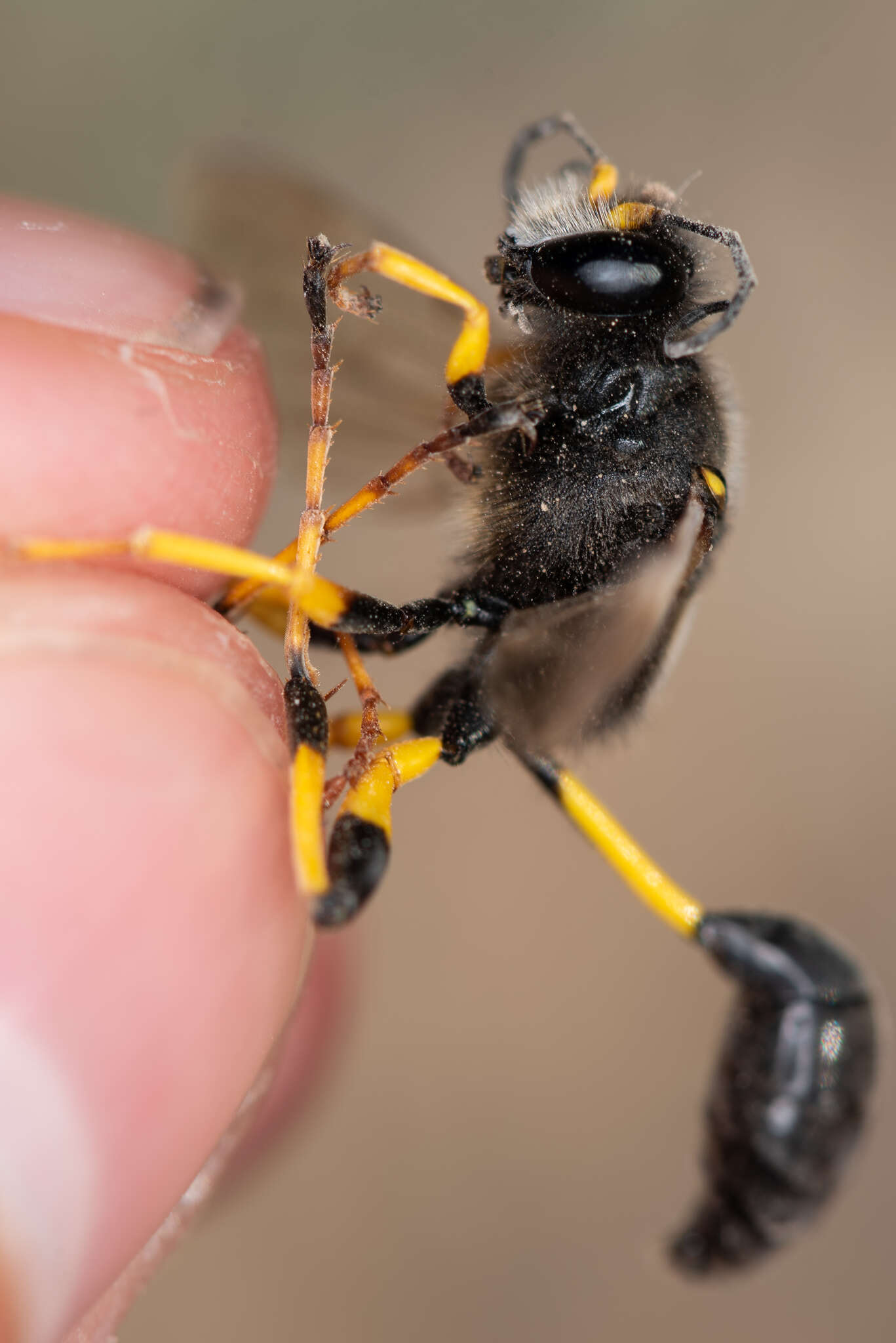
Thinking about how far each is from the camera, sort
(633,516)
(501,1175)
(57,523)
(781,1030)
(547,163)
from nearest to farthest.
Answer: (57,523) → (633,516) → (781,1030) → (501,1175) → (547,163)

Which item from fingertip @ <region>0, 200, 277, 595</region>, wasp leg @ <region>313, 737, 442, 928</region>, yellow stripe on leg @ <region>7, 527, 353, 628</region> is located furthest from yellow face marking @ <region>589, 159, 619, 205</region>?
wasp leg @ <region>313, 737, 442, 928</region>

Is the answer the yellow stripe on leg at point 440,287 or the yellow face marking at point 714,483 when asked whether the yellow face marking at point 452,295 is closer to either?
the yellow stripe on leg at point 440,287

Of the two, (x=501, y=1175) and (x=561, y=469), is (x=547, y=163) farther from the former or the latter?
(x=501, y=1175)

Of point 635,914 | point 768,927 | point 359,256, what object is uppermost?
point 359,256

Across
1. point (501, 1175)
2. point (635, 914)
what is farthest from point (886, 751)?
point (501, 1175)

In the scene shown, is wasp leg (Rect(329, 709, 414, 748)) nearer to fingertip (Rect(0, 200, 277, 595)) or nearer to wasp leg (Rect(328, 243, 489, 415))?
fingertip (Rect(0, 200, 277, 595))

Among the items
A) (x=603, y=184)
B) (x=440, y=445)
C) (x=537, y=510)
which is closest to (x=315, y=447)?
(x=440, y=445)
